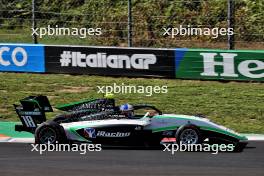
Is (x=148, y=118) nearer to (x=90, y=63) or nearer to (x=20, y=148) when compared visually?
(x=20, y=148)

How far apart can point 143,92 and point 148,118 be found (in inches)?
213

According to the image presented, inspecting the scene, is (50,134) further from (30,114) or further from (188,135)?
(188,135)

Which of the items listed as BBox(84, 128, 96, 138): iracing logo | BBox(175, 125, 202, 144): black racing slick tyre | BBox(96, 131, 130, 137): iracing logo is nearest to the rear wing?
BBox(84, 128, 96, 138): iracing logo

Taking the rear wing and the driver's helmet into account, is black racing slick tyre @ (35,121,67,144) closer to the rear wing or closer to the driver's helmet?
the rear wing

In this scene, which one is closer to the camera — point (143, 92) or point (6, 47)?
point (143, 92)

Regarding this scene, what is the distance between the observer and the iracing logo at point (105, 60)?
17.2 meters

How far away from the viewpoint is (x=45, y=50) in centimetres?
1788

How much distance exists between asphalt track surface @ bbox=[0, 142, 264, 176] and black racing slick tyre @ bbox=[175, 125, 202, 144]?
240 millimetres

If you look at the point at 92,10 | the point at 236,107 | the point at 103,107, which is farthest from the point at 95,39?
the point at 103,107

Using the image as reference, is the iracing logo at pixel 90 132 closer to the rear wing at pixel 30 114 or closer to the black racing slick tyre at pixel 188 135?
the rear wing at pixel 30 114

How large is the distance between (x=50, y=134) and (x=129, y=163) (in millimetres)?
1870

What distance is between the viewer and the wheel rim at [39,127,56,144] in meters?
11.2

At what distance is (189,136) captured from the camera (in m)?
11.0

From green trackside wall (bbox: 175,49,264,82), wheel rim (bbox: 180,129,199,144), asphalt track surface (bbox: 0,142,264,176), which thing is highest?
green trackside wall (bbox: 175,49,264,82)
